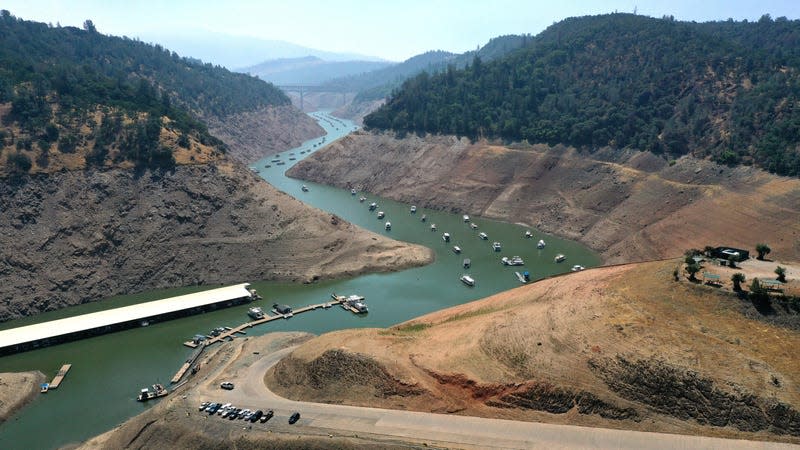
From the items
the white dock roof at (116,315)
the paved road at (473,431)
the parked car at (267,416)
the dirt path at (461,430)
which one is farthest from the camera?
the white dock roof at (116,315)

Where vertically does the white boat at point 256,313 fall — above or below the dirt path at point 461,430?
below

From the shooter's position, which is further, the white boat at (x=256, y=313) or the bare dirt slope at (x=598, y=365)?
the white boat at (x=256, y=313)

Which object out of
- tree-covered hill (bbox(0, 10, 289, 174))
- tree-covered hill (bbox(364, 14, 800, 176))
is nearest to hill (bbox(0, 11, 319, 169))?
tree-covered hill (bbox(0, 10, 289, 174))

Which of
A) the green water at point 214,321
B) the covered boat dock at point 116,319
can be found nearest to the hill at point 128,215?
the green water at point 214,321

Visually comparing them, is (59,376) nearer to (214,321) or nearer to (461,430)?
(214,321)

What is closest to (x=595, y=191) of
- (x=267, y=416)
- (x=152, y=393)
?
(x=267, y=416)

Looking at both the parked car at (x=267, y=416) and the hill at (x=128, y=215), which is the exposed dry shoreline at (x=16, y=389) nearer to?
the hill at (x=128, y=215)

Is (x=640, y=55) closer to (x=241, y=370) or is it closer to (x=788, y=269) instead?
(x=788, y=269)

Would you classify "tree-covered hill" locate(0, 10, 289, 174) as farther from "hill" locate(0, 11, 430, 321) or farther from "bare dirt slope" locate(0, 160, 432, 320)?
"bare dirt slope" locate(0, 160, 432, 320)
